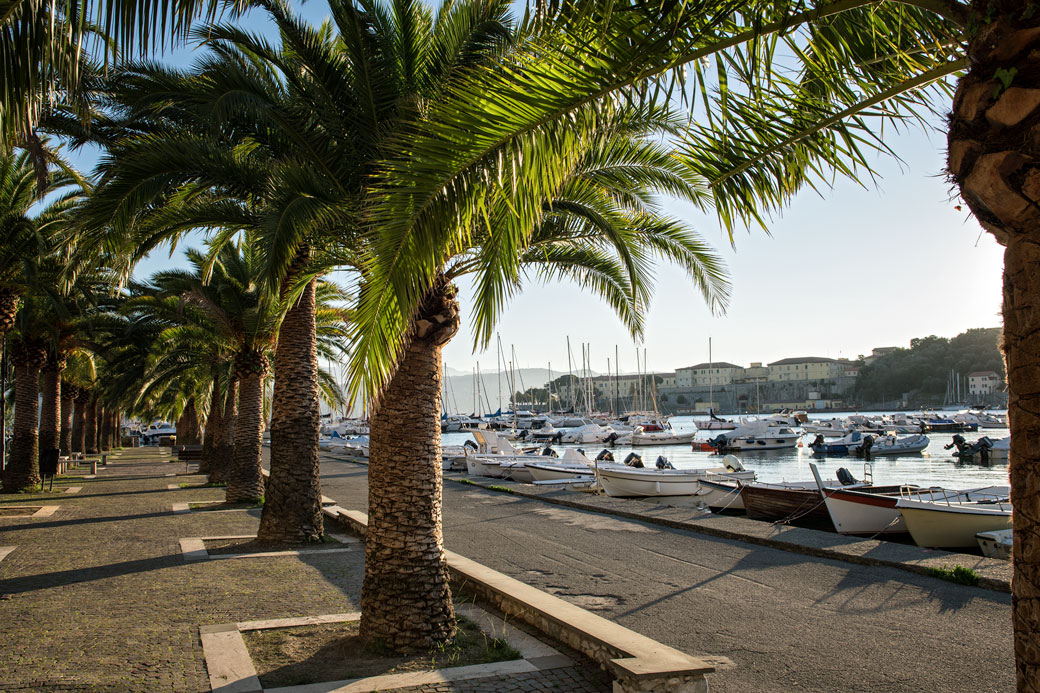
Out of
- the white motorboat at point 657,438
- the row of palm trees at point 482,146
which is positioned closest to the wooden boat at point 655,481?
the row of palm trees at point 482,146

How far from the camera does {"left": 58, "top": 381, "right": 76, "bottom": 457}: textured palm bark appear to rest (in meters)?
35.0

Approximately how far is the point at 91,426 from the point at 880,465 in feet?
165

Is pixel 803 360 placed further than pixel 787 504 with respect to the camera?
Yes

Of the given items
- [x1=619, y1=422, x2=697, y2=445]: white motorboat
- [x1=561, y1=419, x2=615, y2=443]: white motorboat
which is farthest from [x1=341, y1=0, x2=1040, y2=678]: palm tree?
[x1=561, y1=419, x2=615, y2=443]: white motorboat

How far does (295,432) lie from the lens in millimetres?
12672

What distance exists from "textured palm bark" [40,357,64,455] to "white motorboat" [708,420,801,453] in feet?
152

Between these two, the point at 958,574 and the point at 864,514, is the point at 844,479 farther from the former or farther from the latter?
the point at 958,574

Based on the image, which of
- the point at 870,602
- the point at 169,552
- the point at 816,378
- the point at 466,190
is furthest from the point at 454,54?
the point at 816,378

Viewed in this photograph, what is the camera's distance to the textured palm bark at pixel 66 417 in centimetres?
3500

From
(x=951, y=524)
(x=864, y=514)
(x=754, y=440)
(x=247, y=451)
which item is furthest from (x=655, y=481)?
(x=754, y=440)

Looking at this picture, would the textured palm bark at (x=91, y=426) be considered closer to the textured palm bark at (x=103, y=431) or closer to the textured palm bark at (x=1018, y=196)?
the textured palm bark at (x=103, y=431)

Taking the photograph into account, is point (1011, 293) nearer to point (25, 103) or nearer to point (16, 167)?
point (25, 103)

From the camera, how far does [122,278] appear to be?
8.41m

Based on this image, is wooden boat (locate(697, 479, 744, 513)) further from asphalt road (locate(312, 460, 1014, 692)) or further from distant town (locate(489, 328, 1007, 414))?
distant town (locate(489, 328, 1007, 414))
